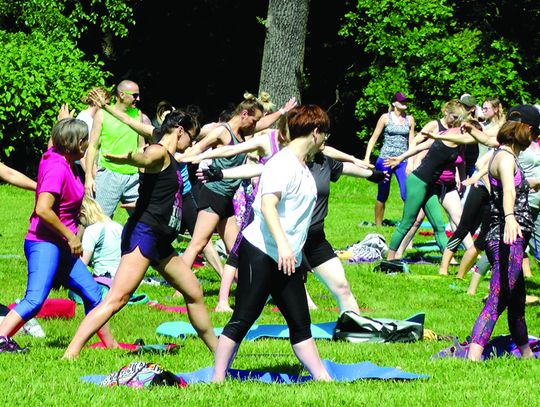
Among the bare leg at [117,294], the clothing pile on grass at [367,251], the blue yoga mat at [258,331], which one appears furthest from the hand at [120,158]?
the clothing pile on grass at [367,251]

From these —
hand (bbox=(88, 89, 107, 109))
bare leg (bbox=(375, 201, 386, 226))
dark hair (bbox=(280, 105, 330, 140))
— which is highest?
dark hair (bbox=(280, 105, 330, 140))

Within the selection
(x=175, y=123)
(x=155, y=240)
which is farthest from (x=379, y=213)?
(x=155, y=240)

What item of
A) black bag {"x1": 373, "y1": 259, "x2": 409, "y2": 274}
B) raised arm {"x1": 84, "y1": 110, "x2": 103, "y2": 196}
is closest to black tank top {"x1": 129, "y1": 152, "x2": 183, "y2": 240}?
raised arm {"x1": 84, "y1": 110, "x2": 103, "y2": 196}

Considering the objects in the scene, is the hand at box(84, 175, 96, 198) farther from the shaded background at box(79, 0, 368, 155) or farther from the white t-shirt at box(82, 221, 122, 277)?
the shaded background at box(79, 0, 368, 155)

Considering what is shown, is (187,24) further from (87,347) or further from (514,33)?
(87,347)

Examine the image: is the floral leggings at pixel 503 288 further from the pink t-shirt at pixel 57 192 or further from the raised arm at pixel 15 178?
the raised arm at pixel 15 178

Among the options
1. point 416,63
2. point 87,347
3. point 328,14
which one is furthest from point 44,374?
point 328,14

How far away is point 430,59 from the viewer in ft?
102

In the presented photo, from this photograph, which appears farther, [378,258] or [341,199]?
[341,199]

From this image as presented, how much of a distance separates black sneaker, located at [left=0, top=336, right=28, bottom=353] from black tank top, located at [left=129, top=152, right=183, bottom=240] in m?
1.29

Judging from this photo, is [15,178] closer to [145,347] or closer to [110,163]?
[145,347]

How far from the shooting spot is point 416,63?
31.3 meters

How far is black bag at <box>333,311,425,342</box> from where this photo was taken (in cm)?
919

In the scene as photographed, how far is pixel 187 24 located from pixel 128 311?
2762cm
